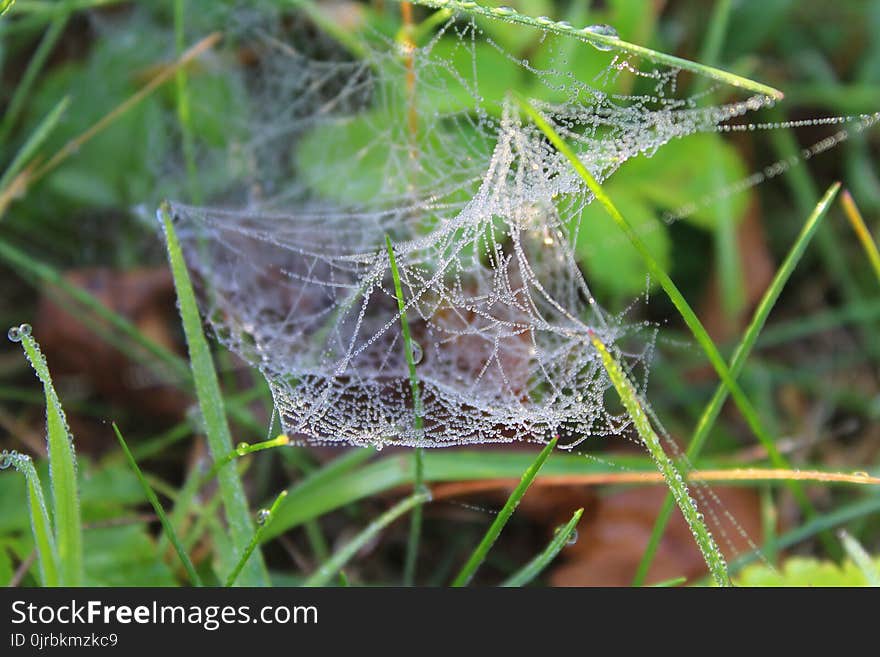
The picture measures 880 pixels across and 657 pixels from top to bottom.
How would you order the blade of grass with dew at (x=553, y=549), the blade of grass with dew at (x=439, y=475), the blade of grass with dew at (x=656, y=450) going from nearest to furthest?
the blade of grass with dew at (x=656, y=450) < the blade of grass with dew at (x=553, y=549) < the blade of grass with dew at (x=439, y=475)

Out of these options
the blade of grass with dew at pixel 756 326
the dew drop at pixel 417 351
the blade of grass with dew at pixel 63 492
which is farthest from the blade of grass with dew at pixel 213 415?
the blade of grass with dew at pixel 756 326

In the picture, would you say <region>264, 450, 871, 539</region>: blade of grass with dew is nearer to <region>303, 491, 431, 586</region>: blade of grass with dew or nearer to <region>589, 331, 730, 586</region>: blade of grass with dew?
<region>303, 491, 431, 586</region>: blade of grass with dew

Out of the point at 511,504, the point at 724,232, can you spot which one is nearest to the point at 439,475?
the point at 511,504

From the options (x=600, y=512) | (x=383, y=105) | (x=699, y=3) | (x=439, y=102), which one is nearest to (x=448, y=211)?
(x=439, y=102)

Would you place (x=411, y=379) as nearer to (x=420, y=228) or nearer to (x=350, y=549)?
(x=350, y=549)

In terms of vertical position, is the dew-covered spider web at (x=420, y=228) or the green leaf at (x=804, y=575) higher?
the dew-covered spider web at (x=420, y=228)

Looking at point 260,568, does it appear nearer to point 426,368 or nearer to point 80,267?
point 426,368

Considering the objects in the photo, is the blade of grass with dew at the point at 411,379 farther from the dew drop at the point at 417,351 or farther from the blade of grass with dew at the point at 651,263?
the blade of grass with dew at the point at 651,263
